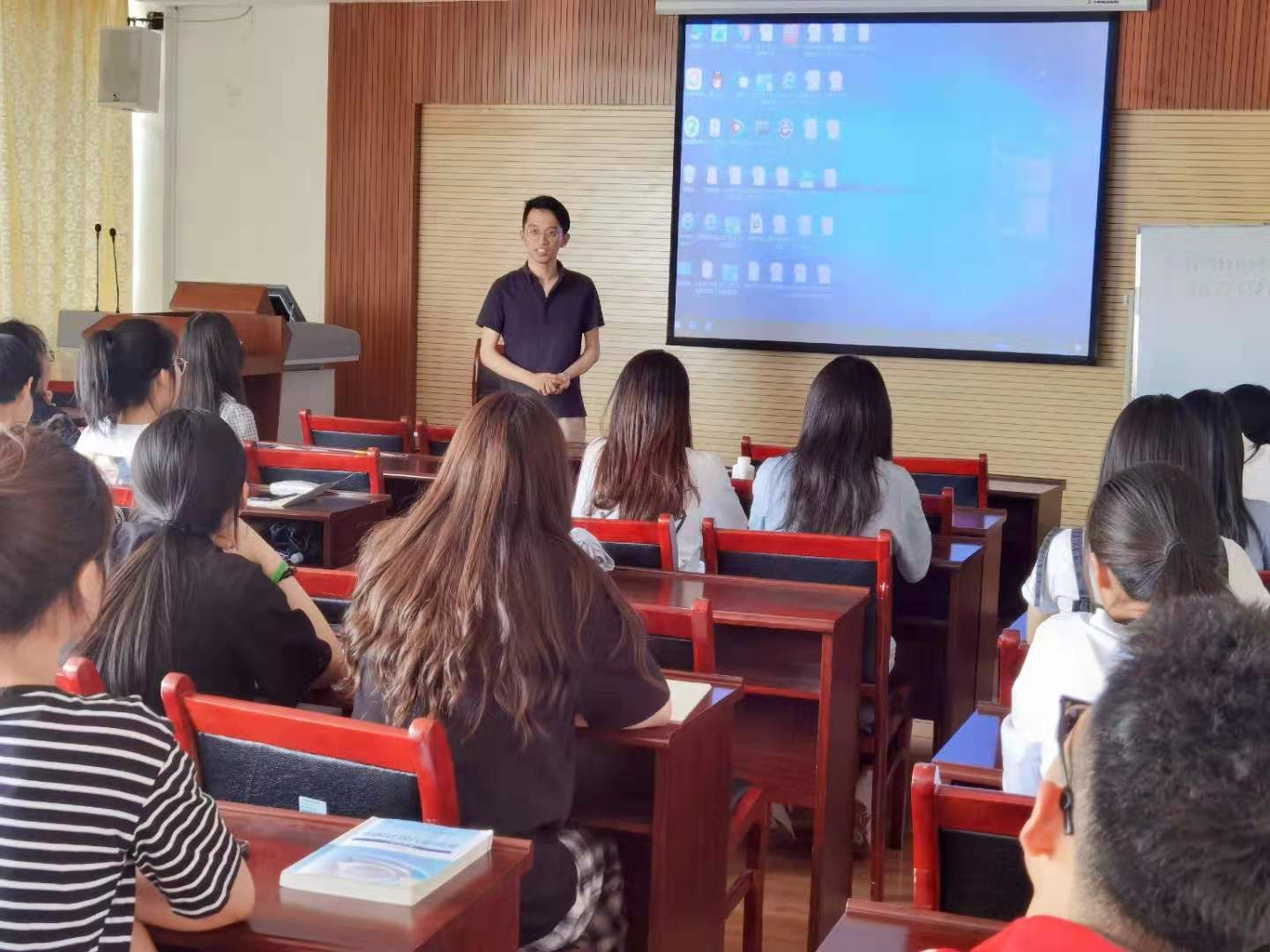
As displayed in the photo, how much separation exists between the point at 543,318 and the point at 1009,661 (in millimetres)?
4370

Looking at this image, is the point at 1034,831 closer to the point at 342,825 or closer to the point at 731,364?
the point at 342,825

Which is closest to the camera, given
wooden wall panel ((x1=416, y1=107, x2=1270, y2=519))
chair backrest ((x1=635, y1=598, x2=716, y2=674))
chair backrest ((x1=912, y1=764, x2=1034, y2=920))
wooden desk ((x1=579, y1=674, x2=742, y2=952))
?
chair backrest ((x1=912, y1=764, x2=1034, y2=920))

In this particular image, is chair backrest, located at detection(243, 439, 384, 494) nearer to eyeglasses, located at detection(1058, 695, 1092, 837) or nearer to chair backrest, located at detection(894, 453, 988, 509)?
chair backrest, located at detection(894, 453, 988, 509)

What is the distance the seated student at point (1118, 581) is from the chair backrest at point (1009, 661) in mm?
250

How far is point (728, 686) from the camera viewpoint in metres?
2.41

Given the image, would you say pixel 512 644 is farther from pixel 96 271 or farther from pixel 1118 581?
pixel 96 271

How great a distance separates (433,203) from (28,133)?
226 centimetres

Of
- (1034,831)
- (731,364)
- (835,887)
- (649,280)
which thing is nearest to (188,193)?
(649,280)

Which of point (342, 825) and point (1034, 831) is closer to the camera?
point (1034, 831)

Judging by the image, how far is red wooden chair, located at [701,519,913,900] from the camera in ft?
10.9

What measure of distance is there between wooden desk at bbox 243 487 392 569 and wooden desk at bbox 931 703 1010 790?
1.99 meters

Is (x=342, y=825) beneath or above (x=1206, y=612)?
beneath

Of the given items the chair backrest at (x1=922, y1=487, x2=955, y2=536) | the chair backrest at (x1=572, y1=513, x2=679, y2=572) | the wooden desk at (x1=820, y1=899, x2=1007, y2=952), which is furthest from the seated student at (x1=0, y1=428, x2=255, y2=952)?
the chair backrest at (x1=922, y1=487, x2=955, y2=536)

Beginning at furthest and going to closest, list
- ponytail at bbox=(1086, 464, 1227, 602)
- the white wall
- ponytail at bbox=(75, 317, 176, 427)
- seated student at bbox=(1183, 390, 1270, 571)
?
the white wall < ponytail at bbox=(75, 317, 176, 427) < seated student at bbox=(1183, 390, 1270, 571) < ponytail at bbox=(1086, 464, 1227, 602)
